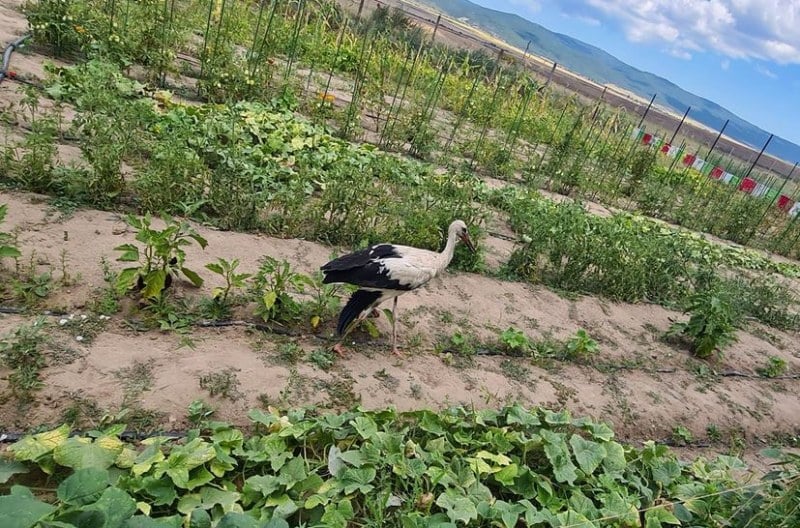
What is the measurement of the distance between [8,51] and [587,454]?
7318mm

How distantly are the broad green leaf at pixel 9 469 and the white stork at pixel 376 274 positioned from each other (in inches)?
74.1

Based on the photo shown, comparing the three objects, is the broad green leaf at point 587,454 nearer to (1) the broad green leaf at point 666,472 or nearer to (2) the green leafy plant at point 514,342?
(1) the broad green leaf at point 666,472

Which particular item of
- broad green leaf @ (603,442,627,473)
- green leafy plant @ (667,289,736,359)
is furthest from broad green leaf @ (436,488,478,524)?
green leafy plant @ (667,289,736,359)

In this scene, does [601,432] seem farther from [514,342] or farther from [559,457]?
[514,342]

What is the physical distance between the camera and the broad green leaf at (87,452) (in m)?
2.27

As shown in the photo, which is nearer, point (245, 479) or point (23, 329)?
point (245, 479)

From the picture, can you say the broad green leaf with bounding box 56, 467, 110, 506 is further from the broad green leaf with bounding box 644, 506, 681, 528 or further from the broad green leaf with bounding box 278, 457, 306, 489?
the broad green leaf with bounding box 644, 506, 681, 528

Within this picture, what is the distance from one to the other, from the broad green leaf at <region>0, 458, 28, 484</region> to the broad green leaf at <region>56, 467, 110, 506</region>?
39 centimetres

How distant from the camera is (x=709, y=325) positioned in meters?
5.07

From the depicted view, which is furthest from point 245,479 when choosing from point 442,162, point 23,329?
point 442,162

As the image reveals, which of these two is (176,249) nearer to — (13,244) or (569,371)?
(13,244)

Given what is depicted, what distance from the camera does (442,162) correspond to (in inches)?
316

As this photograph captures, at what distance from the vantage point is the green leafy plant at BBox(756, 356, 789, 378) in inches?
212

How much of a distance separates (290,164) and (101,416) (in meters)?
3.73
